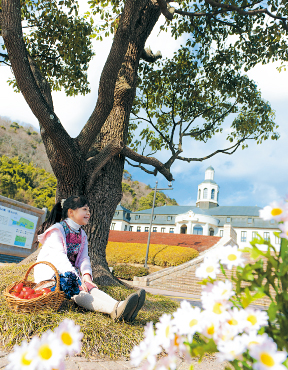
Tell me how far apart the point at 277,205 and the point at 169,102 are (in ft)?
33.6

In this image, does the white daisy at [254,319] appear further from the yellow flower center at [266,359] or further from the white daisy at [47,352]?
the white daisy at [47,352]

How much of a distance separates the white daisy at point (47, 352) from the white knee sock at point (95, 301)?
286cm

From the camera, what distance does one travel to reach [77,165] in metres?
5.02

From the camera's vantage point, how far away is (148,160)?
23.6 ft

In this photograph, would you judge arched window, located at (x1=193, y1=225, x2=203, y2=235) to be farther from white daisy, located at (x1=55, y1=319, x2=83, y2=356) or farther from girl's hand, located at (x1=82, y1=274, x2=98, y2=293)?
white daisy, located at (x1=55, y1=319, x2=83, y2=356)

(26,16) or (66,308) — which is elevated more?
(26,16)

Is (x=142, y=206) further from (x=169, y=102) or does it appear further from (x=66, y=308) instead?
(x=66, y=308)

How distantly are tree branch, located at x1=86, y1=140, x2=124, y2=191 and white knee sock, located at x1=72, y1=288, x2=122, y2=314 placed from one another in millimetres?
2486

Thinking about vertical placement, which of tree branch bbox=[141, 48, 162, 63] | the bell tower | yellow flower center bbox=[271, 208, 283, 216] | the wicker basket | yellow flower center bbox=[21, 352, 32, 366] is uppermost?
the bell tower

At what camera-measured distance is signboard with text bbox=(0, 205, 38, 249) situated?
31.9 ft

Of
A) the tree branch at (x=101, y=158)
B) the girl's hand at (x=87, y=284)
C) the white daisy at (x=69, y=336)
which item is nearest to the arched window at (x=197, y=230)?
the tree branch at (x=101, y=158)

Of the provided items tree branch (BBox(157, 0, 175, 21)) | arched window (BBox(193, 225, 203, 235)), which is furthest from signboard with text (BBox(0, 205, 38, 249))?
arched window (BBox(193, 225, 203, 235))

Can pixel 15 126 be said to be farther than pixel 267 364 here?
Yes

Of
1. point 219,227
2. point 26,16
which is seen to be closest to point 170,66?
point 26,16
